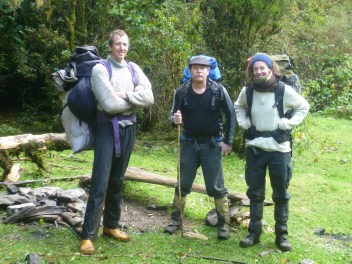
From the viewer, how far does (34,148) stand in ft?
24.4

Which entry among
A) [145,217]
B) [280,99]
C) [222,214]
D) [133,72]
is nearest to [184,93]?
[133,72]

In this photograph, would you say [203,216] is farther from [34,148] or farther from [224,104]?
[34,148]

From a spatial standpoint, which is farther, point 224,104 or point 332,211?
point 332,211

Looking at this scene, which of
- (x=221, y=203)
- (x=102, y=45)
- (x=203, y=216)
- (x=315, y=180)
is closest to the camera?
(x=221, y=203)

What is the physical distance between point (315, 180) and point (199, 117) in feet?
16.0

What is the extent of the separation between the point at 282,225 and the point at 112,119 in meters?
2.19

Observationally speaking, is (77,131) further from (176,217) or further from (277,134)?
(277,134)

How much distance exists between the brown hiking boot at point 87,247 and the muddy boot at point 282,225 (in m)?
2.01

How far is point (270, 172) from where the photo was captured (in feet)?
17.0

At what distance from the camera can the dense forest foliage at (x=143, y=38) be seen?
9914 millimetres

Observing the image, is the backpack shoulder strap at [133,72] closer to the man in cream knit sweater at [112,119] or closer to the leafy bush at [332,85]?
the man in cream knit sweater at [112,119]

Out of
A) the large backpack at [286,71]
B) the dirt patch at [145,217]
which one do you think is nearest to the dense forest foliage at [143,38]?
the dirt patch at [145,217]

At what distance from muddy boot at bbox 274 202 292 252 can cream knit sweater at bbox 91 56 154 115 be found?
183 centimetres

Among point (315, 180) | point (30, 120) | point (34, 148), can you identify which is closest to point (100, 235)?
point (34, 148)
